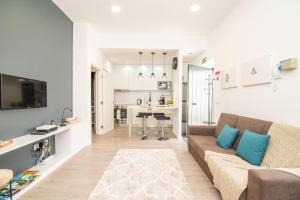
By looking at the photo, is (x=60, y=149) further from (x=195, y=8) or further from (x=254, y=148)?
(x=195, y=8)

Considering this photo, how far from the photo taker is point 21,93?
6.73ft

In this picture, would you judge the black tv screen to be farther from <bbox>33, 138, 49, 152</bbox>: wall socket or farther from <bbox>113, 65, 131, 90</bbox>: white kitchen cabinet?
<bbox>113, 65, 131, 90</bbox>: white kitchen cabinet

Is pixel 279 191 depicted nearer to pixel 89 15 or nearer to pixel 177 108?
pixel 177 108

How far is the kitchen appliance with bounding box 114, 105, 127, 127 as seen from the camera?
6176mm

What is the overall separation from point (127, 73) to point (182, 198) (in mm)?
5364

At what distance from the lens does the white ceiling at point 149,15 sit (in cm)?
284

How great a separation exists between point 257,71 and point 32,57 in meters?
3.47

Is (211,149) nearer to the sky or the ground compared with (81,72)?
nearer to the ground

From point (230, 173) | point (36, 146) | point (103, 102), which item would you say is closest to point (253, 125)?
point (230, 173)

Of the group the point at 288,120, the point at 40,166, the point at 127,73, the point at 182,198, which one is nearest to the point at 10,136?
the point at 40,166

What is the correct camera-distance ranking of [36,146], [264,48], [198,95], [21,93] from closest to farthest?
[21,93] < [264,48] < [36,146] < [198,95]

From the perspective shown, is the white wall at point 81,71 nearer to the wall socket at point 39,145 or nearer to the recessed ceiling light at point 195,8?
the wall socket at point 39,145

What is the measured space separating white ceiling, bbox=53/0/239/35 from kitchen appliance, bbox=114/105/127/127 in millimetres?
3149

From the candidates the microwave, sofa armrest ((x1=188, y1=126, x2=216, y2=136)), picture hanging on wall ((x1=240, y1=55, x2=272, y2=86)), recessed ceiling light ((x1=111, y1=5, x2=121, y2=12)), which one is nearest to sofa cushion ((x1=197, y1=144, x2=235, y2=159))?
sofa armrest ((x1=188, y1=126, x2=216, y2=136))
